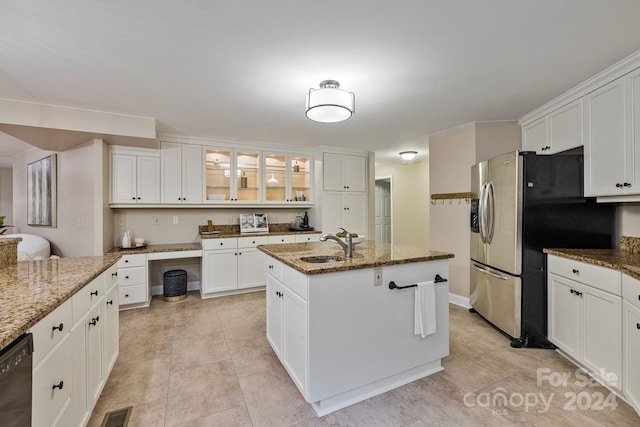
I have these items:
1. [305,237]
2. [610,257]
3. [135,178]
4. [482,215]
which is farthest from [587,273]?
[135,178]

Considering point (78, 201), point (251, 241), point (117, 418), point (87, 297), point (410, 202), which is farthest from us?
point (410, 202)

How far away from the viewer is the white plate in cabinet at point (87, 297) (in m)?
1.41

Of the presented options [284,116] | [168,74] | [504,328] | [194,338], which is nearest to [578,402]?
[504,328]

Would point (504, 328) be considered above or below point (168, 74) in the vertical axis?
below

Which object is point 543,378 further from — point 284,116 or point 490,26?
point 284,116

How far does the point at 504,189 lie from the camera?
2.60 metres

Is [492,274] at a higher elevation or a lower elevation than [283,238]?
lower

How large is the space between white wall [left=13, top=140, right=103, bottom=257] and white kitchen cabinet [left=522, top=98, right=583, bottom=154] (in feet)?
16.2

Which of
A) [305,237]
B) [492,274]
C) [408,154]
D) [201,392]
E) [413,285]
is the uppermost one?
[408,154]

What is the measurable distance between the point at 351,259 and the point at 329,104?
1.15 meters

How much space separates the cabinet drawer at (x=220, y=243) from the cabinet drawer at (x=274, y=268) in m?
1.78

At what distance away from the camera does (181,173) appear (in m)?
3.94

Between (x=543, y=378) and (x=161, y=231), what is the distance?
4.58 meters

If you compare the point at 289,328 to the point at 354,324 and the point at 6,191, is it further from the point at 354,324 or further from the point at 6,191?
the point at 6,191
